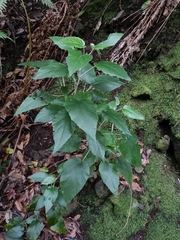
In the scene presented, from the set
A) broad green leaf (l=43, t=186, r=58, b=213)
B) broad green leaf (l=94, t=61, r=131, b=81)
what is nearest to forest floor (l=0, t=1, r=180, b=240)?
broad green leaf (l=43, t=186, r=58, b=213)

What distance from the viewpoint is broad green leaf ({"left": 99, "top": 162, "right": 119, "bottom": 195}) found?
5.54 ft

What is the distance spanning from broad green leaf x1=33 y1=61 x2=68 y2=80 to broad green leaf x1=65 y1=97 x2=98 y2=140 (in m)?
0.16

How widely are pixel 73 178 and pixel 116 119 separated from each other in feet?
1.53

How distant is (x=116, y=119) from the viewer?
147 centimetres

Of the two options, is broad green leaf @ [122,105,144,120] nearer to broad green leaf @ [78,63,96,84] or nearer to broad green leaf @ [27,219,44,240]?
broad green leaf @ [78,63,96,84]

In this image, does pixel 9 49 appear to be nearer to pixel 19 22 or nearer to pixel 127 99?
pixel 19 22

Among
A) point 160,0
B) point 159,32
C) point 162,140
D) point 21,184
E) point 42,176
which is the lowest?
point 21,184

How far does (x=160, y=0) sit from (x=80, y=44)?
1.91 metres

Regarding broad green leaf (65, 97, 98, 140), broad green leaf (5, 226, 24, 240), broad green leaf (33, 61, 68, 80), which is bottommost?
broad green leaf (5, 226, 24, 240)

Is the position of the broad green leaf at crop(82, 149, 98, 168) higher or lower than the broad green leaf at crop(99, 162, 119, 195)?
higher

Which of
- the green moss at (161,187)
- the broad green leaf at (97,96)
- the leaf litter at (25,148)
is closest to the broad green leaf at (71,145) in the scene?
the broad green leaf at (97,96)

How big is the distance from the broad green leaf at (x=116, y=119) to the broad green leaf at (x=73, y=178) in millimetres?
380

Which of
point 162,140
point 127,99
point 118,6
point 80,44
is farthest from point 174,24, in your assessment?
point 80,44

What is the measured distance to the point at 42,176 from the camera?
75.1 inches
